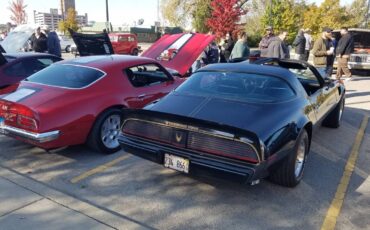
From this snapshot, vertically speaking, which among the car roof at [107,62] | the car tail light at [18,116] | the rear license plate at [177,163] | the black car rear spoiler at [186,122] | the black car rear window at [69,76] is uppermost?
the car roof at [107,62]

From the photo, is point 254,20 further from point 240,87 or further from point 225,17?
point 240,87

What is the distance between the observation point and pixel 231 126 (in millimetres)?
3373

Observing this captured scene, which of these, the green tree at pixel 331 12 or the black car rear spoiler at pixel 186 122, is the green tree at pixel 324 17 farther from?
the black car rear spoiler at pixel 186 122

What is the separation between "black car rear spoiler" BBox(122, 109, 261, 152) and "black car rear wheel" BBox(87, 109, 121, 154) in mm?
964

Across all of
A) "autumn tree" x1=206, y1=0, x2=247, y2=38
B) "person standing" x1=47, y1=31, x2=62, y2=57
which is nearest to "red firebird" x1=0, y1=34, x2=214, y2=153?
"person standing" x1=47, y1=31, x2=62, y2=57

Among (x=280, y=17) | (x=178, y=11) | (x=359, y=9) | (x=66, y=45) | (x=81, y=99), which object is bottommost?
(x=66, y=45)

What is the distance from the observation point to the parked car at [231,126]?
3340mm

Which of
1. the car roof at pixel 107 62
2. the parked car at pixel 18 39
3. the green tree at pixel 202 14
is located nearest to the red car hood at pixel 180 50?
the car roof at pixel 107 62

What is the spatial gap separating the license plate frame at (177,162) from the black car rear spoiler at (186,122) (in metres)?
0.32

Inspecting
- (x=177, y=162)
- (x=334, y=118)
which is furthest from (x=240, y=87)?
(x=334, y=118)

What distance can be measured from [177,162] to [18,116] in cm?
231

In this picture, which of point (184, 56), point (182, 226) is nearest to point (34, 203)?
point (182, 226)

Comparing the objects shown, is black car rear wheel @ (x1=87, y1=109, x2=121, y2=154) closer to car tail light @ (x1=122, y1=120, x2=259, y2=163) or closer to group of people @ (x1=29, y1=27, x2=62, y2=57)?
car tail light @ (x1=122, y1=120, x2=259, y2=163)

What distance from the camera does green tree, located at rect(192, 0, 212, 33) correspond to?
3378 centimetres
